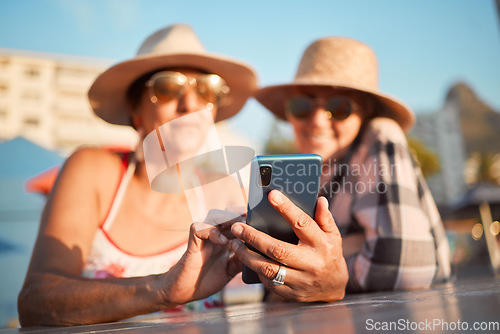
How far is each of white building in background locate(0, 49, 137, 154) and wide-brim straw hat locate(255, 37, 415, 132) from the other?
1256 inches

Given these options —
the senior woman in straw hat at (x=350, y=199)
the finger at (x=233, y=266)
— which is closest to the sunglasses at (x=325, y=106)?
the senior woman in straw hat at (x=350, y=199)

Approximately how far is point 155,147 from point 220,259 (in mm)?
728

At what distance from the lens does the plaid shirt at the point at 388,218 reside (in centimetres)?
147

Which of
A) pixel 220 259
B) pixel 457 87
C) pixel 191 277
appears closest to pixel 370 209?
pixel 220 259

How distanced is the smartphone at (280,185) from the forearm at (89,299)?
0.36m

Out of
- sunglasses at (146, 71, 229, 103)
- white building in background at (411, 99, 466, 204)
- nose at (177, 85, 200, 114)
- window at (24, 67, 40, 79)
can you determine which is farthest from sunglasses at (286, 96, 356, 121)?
white building in background at (411, 99, 466, 204)

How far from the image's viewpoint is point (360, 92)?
2.26m

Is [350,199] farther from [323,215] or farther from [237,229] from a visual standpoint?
[237,229]

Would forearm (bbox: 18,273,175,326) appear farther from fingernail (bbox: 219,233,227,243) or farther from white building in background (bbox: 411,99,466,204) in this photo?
white building in background (bbox: 411,99,466,204)

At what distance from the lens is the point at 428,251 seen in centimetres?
153

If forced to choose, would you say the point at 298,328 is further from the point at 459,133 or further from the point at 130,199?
the point at 459,133

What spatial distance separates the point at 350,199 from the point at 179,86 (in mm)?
1116

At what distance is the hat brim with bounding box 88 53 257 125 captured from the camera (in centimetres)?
211

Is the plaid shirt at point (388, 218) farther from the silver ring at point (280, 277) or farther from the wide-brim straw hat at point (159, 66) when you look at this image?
the wide-brim straw hat at point (159, 66)
